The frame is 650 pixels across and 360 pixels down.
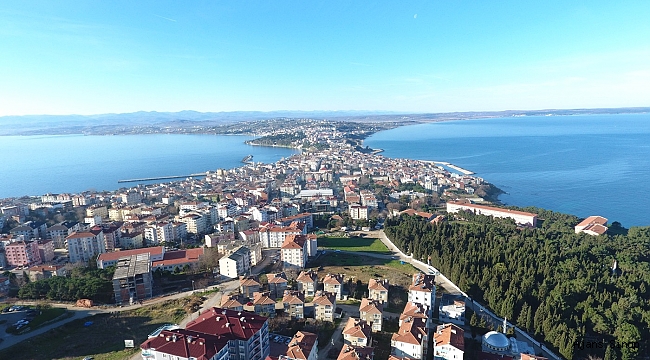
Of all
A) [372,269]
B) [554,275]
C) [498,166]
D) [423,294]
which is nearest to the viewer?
[423,294]

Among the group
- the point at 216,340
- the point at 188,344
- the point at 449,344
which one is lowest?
the point at 449,344

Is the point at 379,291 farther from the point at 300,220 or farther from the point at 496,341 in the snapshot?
the point at 300,220

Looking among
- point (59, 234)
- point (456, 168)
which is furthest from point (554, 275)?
point (456, 168)

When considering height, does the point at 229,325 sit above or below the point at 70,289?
above

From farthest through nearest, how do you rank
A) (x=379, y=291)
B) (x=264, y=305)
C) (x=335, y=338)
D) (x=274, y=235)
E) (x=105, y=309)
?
(x=274, y=235) < (x=105, y=309) < (x=379, y=291) < (x=264, y=305) < (x=335, y=338)

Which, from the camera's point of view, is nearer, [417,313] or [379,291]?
[417,313]

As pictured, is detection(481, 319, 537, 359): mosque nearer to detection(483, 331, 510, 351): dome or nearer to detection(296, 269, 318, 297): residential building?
detection(483, 331, 510, 351): dome

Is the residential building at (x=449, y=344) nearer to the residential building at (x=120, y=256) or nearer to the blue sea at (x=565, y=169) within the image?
the residential building at (x=120, y=256)
